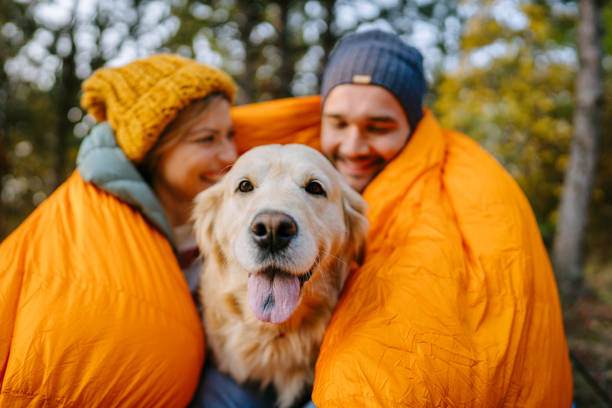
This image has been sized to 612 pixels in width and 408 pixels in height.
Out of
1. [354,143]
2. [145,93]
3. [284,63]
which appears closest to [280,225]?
[354,143]

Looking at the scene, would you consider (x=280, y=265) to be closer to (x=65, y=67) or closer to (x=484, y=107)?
(x=484, y=107)

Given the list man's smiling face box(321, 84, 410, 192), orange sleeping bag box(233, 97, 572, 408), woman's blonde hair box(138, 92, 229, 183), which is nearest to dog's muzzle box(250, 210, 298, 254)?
orange sleeping bag box(233, 97, 572, 408)

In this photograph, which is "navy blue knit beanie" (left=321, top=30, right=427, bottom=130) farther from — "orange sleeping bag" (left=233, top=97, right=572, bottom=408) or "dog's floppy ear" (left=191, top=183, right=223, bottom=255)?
"dog's floppy ear" (left=191, top=183, right=223, bottom=255)

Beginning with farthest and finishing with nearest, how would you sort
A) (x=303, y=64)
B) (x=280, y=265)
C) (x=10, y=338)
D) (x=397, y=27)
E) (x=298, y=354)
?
(x=303, y=64)
(x=397, y=27)
(x=298, y=354)
(x=280, y=265)
(x=10, y=338)

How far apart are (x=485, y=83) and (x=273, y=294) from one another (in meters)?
7.14

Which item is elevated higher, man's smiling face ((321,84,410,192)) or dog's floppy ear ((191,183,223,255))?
man's smiling face ((321,84,410,192))

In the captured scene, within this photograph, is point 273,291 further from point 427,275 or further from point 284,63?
point 284,63

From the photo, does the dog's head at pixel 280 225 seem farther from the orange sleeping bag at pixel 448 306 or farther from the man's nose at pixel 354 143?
the man's nose at pixel 354 143

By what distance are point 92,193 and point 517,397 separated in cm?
226

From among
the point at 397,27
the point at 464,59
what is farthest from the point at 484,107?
the point at 397,27

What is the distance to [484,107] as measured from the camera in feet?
23.0

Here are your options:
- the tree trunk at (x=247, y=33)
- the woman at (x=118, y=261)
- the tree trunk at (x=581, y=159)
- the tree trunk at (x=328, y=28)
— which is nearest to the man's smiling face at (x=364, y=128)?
the woman at (x=118, y=261)

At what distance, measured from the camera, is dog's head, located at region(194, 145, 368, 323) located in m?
1.55

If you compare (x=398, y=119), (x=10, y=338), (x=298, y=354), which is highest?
(x=398, y=119)
